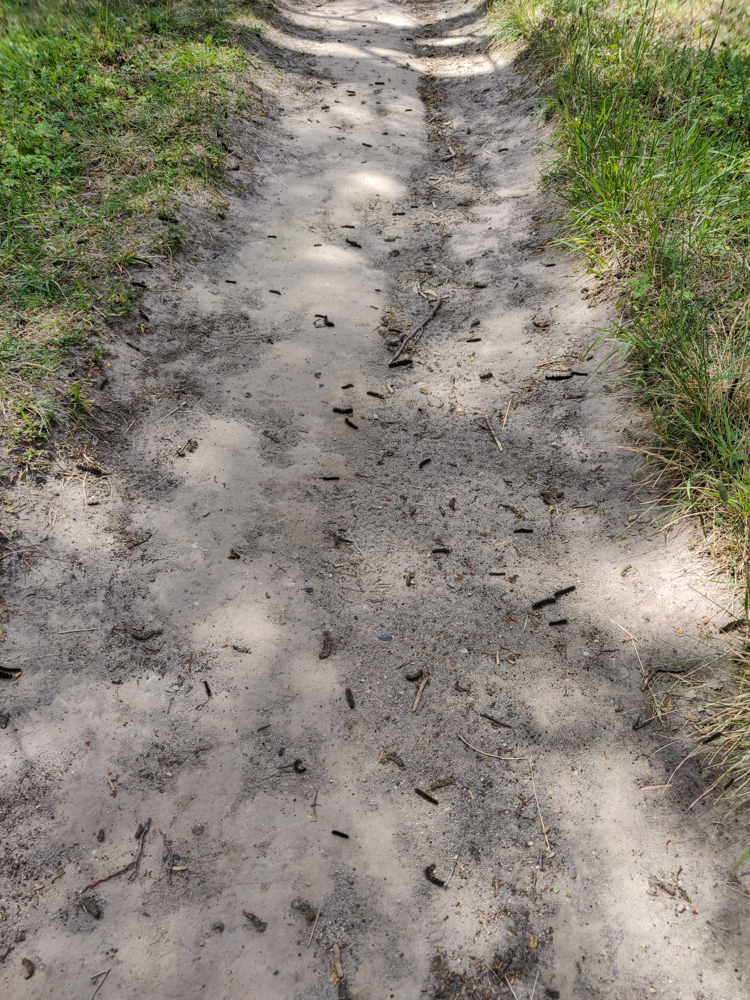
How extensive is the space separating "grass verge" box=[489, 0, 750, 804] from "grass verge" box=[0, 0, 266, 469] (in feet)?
9.15

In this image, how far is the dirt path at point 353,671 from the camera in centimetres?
170

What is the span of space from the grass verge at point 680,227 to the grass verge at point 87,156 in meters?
2.79

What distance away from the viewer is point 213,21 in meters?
6.12

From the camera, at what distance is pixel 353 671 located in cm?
231

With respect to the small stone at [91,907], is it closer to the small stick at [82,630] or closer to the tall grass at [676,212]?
the small stick at [82,630]

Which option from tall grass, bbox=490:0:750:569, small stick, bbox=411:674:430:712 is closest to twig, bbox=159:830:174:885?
small stick, bbox=411:674:430:712

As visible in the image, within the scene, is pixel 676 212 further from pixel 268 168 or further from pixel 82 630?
pixel 82 630

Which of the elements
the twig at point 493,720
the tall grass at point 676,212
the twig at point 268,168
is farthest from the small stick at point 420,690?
the twig at point 268,168

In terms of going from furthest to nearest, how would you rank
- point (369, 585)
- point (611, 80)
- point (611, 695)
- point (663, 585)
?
point (611, 80) < point (369, 585) < point (663, 585) < point (611, 695)

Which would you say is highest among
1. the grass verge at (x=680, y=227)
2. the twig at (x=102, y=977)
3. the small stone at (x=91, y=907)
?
the grass verge at (x=680, y=227)

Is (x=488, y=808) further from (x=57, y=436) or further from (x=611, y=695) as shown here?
(x=57, y=436)

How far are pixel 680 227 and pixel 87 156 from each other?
3.98 m

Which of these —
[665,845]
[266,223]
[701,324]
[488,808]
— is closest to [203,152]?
[266,223]

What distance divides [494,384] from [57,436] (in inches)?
91.7
